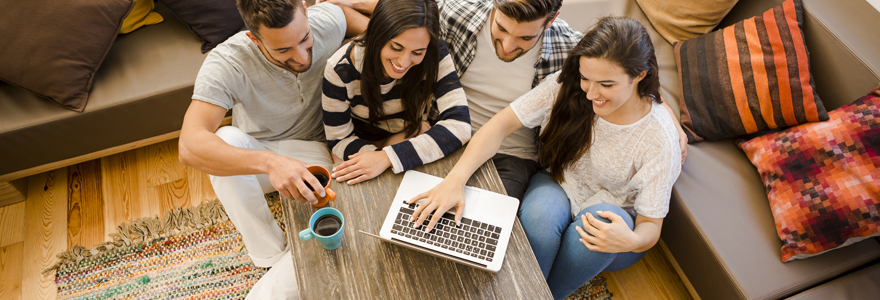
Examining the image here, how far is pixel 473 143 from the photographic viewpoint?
51.3 inches

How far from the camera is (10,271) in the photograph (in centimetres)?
178

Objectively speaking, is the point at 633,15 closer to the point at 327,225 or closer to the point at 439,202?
the point at 439,202

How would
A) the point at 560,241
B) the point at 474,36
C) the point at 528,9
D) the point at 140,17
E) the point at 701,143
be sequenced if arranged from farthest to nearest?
the point at 140,17 → the point at 701,143 → the point at 474,36 → the point at 560,241 → the point at 528,9

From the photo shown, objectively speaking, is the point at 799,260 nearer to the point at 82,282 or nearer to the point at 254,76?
the point at 254,76

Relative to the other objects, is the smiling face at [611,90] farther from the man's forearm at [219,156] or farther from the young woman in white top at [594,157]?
the man's forearm at [219,156]

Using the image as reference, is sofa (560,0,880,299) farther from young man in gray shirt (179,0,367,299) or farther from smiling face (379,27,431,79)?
young man in gray shirt (179,0,367,299)

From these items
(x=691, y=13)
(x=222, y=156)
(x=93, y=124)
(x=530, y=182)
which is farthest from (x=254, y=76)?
(x=691, y=13)

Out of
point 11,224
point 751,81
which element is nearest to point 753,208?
point 751,81

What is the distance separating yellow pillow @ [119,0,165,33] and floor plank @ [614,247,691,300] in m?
2.12

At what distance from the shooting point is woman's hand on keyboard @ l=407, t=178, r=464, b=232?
1.12 metres

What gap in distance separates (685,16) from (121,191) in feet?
7.99

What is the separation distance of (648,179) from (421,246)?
2.19 ft

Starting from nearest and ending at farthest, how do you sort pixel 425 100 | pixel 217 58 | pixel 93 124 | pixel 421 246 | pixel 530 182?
1. pixel 421 246
2. pixel 217 58
3. pixel 425 100
4. pixel 530 182
5. pixel 93 124

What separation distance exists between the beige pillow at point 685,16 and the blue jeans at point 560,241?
2.89ft
